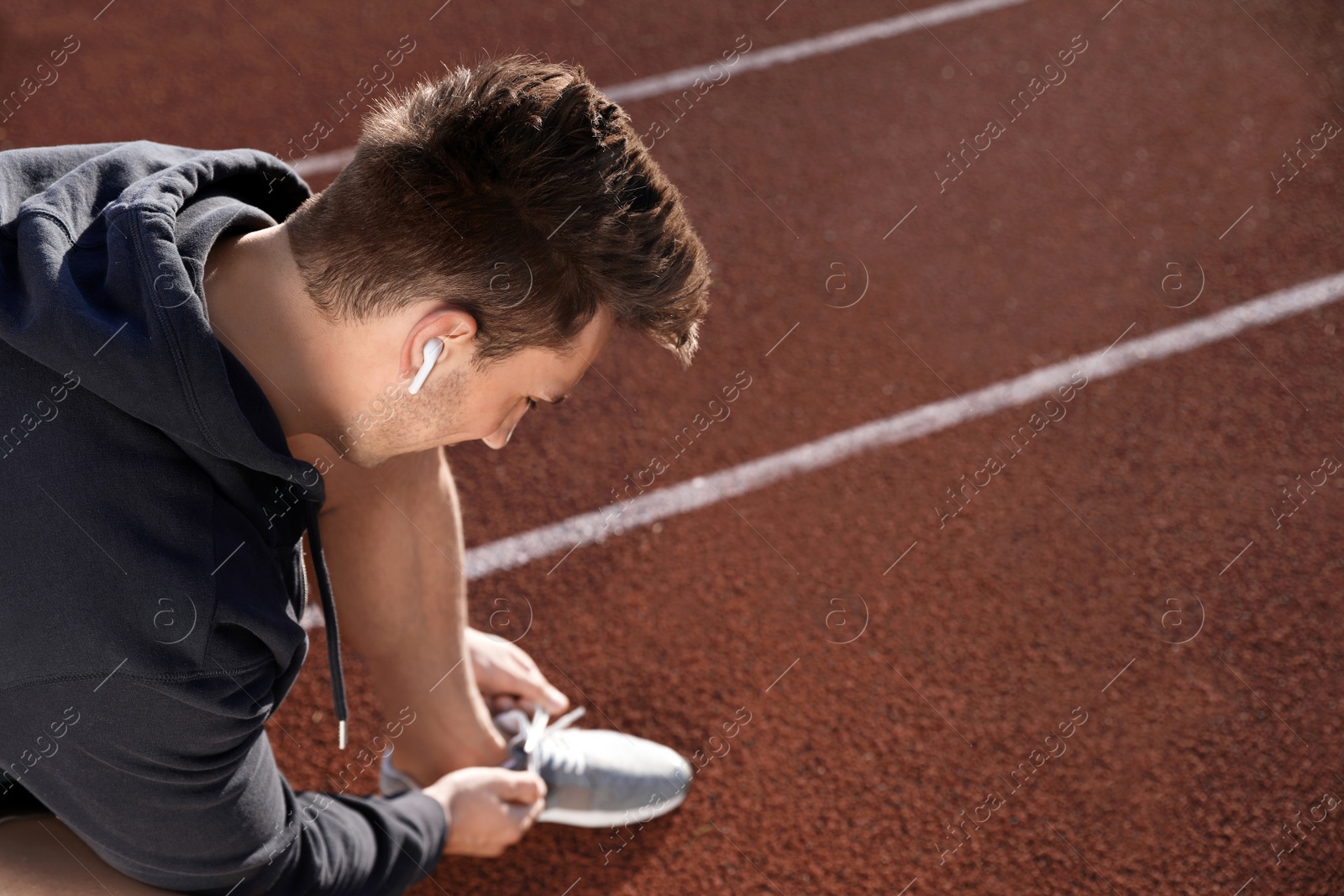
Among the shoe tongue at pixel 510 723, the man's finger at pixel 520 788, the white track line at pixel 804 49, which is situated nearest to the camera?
the man's finger at pixel 520 788

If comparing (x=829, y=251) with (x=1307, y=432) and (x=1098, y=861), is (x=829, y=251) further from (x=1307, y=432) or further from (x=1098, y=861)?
(x=1098, y=861)

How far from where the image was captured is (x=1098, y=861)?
9.10ft

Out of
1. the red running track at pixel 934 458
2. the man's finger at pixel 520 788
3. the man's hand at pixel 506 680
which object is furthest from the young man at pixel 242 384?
the red running track at pixel 934 458

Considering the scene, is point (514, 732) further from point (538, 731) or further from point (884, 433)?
point (884, 433)

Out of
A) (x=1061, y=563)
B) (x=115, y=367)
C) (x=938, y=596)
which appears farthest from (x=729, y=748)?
(x=115, y=367)

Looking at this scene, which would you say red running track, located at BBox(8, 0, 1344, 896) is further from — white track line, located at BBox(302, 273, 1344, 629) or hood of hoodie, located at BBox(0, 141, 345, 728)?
hood of hoodie, located at BBox(0, 141, 345, 728)

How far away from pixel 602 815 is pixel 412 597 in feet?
2.63

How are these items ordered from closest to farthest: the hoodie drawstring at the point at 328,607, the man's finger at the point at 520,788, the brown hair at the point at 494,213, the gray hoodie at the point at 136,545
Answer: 1. the gray hoodie at the point at 136,545
2. the brown hair at the point at 494,213
3. the hoodie drawstring at the point at 328,607
4. the man's finger at the point at 520,788

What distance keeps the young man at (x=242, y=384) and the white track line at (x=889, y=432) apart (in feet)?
3.71

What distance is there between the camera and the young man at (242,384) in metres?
1.65

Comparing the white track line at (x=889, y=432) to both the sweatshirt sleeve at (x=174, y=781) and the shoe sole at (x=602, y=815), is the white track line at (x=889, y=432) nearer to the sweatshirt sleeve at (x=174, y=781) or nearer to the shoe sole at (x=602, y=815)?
the shoe sole at (x=602, y=815)

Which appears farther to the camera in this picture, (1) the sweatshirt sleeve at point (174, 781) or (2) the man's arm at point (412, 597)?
(2) the man's arm at point (412, 597)

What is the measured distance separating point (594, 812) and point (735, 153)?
3.25m

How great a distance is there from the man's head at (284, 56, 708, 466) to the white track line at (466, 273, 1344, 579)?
1410 millimetres
